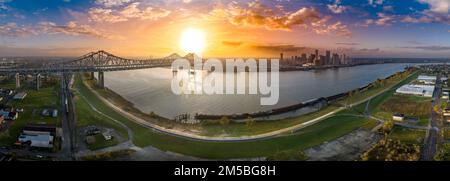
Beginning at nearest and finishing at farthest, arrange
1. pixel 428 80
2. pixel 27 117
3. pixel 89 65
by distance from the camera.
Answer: pixel 27 117
pixel 428 80
pixel 89 65

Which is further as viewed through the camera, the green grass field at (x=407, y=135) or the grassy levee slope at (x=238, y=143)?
the green grass field at (x=407, y=135)

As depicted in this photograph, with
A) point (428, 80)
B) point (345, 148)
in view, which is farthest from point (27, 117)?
point (428, 80)

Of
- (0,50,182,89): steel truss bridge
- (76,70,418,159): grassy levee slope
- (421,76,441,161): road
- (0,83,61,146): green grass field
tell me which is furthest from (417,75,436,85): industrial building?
(0,50,182,89): steel truss bridge

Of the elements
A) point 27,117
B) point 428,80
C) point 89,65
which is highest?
point 89,65

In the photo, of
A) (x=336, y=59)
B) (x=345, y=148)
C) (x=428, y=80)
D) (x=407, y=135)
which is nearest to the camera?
(x=345, y=148)

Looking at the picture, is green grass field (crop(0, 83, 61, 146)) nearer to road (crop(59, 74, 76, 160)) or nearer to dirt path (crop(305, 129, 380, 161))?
road (crop(59, 74, 76, 160))

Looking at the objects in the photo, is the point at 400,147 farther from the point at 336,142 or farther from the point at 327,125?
the point at 327,125

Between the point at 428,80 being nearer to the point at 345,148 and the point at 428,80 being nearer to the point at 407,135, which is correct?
the point at 407,135

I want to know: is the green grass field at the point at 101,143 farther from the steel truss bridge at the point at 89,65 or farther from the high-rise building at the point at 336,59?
the high-rise building at the point at 336,59

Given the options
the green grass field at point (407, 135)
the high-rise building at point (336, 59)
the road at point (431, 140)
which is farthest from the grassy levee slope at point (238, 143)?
the high-rise building at point (336, 59)
